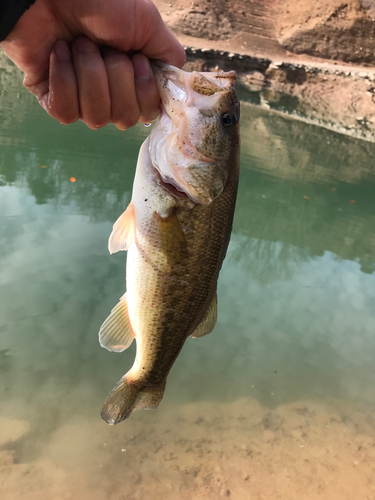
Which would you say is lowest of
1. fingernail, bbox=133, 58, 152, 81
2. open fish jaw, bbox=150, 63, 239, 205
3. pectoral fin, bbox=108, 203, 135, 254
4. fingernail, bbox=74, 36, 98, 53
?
pectoral fin, bbox=108, 203, 135, 254

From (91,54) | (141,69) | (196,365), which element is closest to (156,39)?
(141,69)

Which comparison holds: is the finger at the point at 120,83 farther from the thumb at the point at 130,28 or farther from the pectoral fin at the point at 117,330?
the pectoral fin at the point at 117,330

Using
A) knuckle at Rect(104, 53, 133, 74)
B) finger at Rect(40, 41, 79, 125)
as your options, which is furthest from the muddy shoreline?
finger at Rect(40, 41, 79, 125)

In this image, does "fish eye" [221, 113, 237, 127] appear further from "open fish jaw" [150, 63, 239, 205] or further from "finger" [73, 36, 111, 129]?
"finger" [73, 36, 111, 129]

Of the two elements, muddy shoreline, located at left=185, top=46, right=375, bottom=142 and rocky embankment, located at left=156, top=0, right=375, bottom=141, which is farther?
rocky embankment, located at left=156, top=0, right=375, bottom=141

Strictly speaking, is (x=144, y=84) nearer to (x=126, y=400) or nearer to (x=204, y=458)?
(x=126, y=400)

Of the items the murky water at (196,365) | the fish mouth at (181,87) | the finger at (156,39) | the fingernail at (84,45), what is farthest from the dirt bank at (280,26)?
the fingernail at (84,45)
